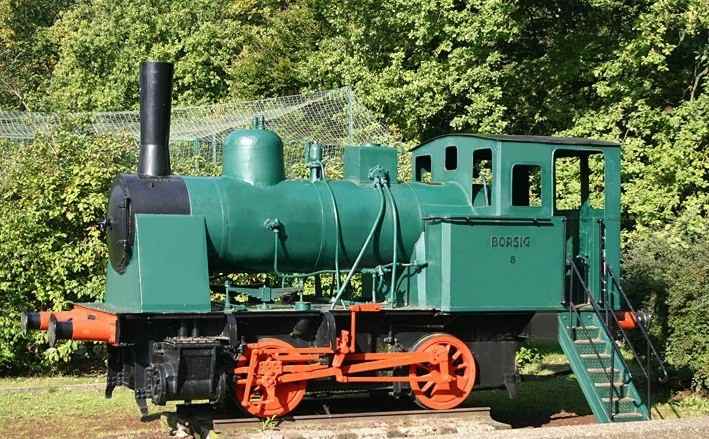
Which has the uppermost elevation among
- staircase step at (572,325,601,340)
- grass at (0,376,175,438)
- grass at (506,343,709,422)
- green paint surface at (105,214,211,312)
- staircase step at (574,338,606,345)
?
green paint surface at (105,214,211,312)

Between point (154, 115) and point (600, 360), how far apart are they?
562 centimetres

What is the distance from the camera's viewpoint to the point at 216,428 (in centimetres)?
986

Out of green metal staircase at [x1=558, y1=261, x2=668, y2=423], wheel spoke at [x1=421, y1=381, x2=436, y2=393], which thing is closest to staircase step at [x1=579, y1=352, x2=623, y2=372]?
green metal staircase at [x1=558, y1=261, x2=668, y2=423]

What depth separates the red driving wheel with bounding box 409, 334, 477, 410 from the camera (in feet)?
36.3

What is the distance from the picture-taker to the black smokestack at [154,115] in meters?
10.5

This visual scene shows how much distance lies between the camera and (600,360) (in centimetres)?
1123

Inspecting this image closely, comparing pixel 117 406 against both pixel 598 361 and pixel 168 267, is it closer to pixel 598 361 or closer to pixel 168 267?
pixel 168 267

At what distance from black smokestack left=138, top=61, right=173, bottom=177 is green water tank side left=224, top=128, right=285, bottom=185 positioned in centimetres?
75

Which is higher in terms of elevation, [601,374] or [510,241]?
[510,241]

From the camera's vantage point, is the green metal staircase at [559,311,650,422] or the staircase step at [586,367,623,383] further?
the staircase step at [586,367,623,383]

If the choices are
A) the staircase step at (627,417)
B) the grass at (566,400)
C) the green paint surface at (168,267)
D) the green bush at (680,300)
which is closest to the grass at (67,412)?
the green paint surface at (168,267)

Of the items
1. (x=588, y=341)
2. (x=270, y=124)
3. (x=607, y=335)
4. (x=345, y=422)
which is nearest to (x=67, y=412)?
(x=345, y=422)

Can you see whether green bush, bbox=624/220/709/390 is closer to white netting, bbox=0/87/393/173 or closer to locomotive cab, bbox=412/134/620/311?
locomotive cab, bbox=412/134/620/311

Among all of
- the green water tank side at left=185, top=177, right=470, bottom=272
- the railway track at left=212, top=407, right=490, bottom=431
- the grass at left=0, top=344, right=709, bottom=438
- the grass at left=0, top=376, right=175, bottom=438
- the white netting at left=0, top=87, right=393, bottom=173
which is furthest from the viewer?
the white netting at left=0, top=87, right=393, bottom=173
